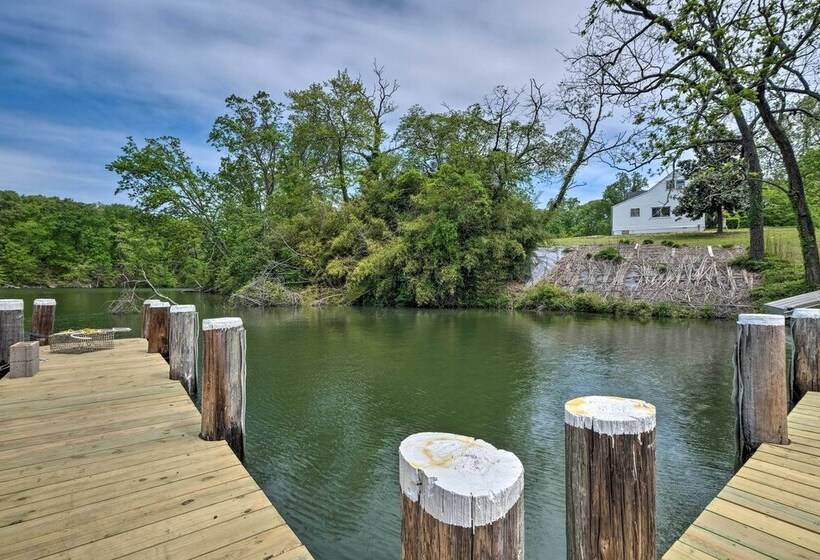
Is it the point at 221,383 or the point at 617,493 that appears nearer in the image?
the point at 617,493

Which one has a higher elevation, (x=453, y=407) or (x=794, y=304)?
(x=794, y=304)

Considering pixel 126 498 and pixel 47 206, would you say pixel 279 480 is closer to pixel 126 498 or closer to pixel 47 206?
pixel 126 498

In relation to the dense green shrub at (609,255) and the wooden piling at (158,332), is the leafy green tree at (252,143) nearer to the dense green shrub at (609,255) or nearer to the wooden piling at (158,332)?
the dense green shrub at (609,255)

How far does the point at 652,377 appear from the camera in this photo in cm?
684

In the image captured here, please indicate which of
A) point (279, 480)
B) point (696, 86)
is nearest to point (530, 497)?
point (279, 480)

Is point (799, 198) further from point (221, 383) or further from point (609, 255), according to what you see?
point (221, 383)

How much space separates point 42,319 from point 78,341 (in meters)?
1.02

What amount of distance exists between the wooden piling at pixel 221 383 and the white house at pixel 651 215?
1203 inches

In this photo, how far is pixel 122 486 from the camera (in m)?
2.46

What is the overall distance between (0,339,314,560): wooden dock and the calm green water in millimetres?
873

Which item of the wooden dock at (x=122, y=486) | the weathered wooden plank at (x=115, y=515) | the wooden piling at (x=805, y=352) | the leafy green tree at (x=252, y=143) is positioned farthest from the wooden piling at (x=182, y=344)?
the leafy green tree at (x=252, y=143)

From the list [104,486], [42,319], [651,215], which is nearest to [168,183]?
[42,319]

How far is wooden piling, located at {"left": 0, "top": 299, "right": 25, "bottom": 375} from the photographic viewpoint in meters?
5.17

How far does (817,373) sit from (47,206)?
5602 centimetres
